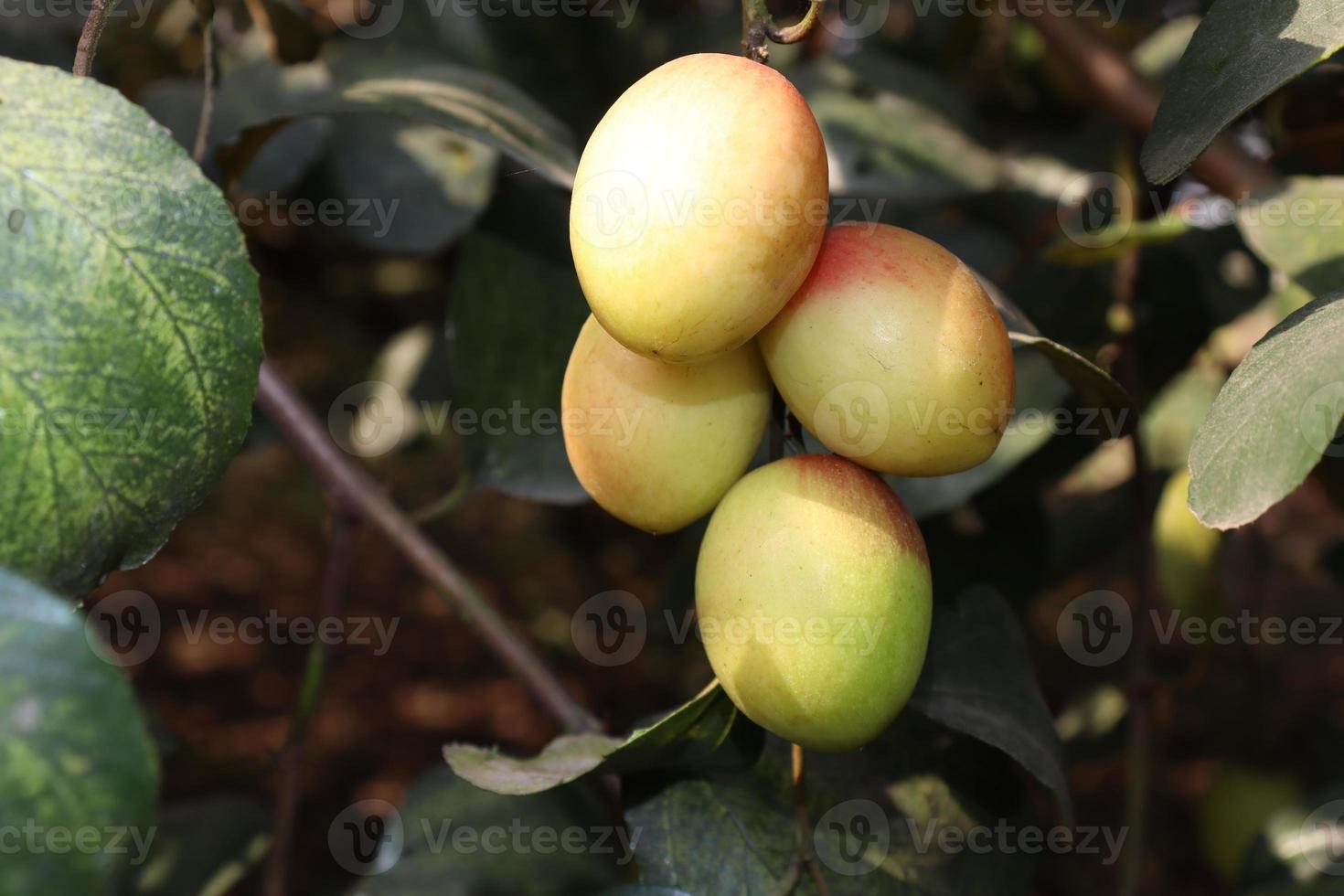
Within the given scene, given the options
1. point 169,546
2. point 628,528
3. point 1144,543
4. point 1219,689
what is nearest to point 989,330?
point 1144,543

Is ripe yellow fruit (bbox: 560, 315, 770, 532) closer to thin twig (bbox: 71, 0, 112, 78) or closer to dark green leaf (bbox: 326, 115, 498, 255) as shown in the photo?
thin twig (bbox: 71, 0, 112, 78)

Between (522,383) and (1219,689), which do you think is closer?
(522,383)

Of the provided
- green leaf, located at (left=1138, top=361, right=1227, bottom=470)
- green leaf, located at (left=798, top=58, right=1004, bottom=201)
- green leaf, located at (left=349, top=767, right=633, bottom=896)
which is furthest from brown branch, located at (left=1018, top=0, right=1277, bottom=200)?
green leaf, located at (left=349, top=767, right=633, bottom=896)

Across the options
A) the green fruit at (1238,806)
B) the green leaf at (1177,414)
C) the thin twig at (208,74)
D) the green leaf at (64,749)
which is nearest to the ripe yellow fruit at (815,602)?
the green leaf at (64,749)

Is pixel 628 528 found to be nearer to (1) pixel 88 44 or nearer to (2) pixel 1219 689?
(2) pixel 1219 689

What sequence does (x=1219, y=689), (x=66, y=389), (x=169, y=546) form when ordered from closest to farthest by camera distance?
(x=66, y=389) < (x=1219, y=689) < (x=169, y=546)

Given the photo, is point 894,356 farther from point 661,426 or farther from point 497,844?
point 497,844
